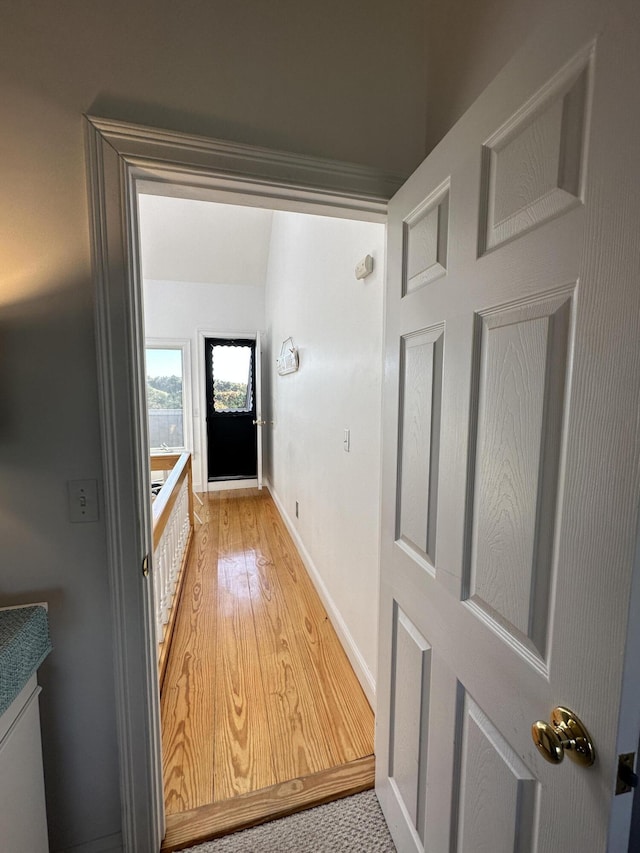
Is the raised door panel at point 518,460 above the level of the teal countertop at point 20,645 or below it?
above

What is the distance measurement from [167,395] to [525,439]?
4999 millimetres

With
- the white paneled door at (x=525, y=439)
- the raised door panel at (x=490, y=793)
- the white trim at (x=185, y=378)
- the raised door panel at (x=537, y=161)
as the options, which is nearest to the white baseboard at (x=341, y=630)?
the white paneled door at (x=525, y=439)

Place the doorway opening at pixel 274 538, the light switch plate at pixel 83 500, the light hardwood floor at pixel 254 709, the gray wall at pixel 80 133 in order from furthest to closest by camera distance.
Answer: the doorway opening at pixel 274 538 → the light hardwood floor at pixel 254 709 → the light switch plate at pixel 83 500 → the gray wall at pixel 80 133

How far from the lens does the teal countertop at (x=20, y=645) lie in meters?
0.79

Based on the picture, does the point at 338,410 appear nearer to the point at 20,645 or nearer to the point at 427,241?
the point at 427,241

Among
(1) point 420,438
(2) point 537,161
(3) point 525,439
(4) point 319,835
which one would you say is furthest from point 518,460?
(4) point 319,835

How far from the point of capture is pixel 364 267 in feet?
5.07

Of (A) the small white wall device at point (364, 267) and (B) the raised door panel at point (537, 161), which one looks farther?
(A) the small white wall device at point (364, 267)

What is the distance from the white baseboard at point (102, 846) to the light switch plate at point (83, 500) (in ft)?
3.08

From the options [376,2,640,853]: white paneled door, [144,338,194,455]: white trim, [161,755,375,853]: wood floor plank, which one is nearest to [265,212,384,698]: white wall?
[161,755,375,853]: wood floor plank

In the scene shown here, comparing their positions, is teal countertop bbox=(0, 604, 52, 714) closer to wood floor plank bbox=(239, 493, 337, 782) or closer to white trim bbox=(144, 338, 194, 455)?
wood floor plank bbox=(239, 493, 337, 782)

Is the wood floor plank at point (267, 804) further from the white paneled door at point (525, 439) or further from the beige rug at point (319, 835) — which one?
the white paneled door at point (525, 439)

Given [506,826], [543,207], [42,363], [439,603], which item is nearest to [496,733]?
[506,826]

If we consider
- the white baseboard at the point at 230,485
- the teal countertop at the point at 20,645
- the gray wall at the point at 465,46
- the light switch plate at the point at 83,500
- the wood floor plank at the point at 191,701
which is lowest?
the wood floor plank at the point at 191,701
